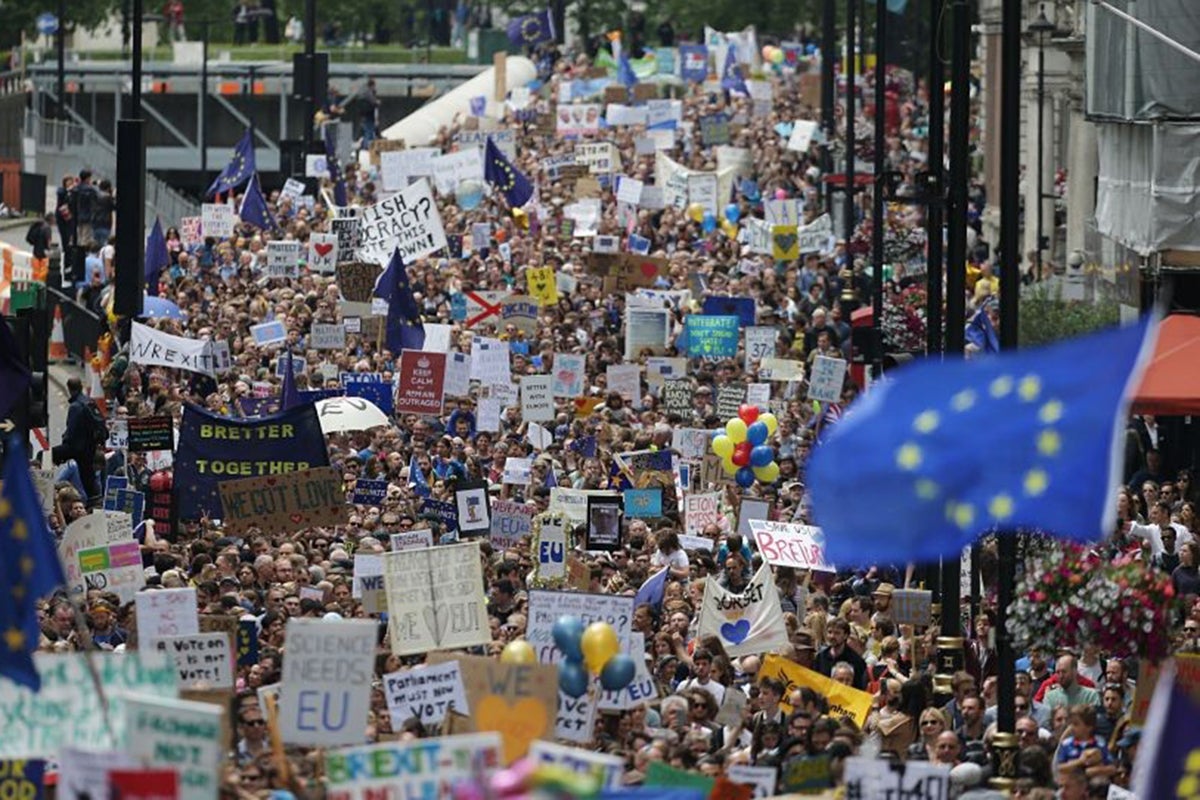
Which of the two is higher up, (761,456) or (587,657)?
(761,456)

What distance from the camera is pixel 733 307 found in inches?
1432

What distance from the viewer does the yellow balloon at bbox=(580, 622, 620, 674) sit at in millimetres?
15555

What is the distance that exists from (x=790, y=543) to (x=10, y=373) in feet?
17.7

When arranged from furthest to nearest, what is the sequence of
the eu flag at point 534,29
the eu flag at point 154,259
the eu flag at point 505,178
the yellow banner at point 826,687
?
the eu flag at point 534,29
the eu flag at point 505,178
the eu flag at point 154,259
the yellow banner at point 826,687

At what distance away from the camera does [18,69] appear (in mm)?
78000

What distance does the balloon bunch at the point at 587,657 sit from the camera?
15547mm

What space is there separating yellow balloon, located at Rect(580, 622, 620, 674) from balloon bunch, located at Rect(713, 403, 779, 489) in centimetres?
1175

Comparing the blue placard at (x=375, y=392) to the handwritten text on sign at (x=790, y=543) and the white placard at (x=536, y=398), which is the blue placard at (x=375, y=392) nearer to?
the white placard at (x=536, y=398)

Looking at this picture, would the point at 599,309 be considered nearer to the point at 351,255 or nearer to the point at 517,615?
the point at 351,255

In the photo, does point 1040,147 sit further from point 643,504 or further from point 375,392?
point 643,504

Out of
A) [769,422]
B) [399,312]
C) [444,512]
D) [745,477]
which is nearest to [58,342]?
[399,312]

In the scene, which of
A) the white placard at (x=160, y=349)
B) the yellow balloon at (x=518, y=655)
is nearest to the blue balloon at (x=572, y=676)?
the yellow balloon at (x=518, y=655)

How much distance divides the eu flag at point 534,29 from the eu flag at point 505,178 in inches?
1179

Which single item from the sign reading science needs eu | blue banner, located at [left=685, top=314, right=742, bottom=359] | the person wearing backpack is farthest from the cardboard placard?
blue banner, located at [left=685, top=314, right=742, bottom=359]
